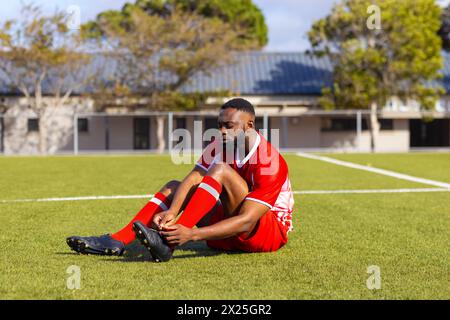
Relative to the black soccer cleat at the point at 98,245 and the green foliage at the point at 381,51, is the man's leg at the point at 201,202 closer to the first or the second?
the black soccer cleat at the point at 98,245

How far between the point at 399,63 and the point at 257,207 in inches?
1021

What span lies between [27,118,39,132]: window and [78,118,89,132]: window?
6.65ft

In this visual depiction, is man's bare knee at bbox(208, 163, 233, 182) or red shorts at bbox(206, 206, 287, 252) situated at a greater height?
man's bare knee at bbox(208, 163, 233, 182)

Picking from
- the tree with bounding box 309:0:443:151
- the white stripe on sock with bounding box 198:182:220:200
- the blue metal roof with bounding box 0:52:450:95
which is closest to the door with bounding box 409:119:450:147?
the blue metal roof with bounding box 0:52:450:95

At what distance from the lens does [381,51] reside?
2969 centimetres

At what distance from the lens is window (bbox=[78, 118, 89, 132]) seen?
32.6 meters

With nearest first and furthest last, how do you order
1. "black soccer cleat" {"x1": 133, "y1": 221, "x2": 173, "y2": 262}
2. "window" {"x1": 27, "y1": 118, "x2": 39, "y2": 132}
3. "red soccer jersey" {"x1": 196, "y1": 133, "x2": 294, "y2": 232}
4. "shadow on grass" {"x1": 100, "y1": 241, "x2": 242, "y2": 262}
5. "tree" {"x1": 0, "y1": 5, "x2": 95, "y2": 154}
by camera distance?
"black soccer cleat" {"x1": 133, "y1": 221, "x2": 173, "y2": 262}
"red soccer jersey" {"x1": 196, "y1": 133, "x2": 294, "y2": 232}
"shadow on grass" {"x1": 100, "y1": 241, "x2": 242, "y2": 262}
"tree" {"x1": 0, "y1": 5, "x2": 95, "y2": 154}
"window" {"x1": 27, "y1": 118, "x2": 39, "y2": 132}

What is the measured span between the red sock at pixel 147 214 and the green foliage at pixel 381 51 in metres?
25.3

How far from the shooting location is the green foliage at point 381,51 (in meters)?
29.4

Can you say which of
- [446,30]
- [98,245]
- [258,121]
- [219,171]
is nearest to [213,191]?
[219,171]

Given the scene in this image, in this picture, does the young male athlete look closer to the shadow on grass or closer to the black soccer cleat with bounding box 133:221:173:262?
the black soccer cleat with bounding box 133:221:173:262

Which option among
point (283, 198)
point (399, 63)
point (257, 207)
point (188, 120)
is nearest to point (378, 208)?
point (283, 198)

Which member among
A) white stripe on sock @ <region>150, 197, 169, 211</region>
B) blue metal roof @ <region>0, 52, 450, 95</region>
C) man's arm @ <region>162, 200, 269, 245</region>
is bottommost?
man's arm @ <region>162, 200, 269, 245</region>

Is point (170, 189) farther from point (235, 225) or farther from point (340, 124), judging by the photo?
point (340, 124)
